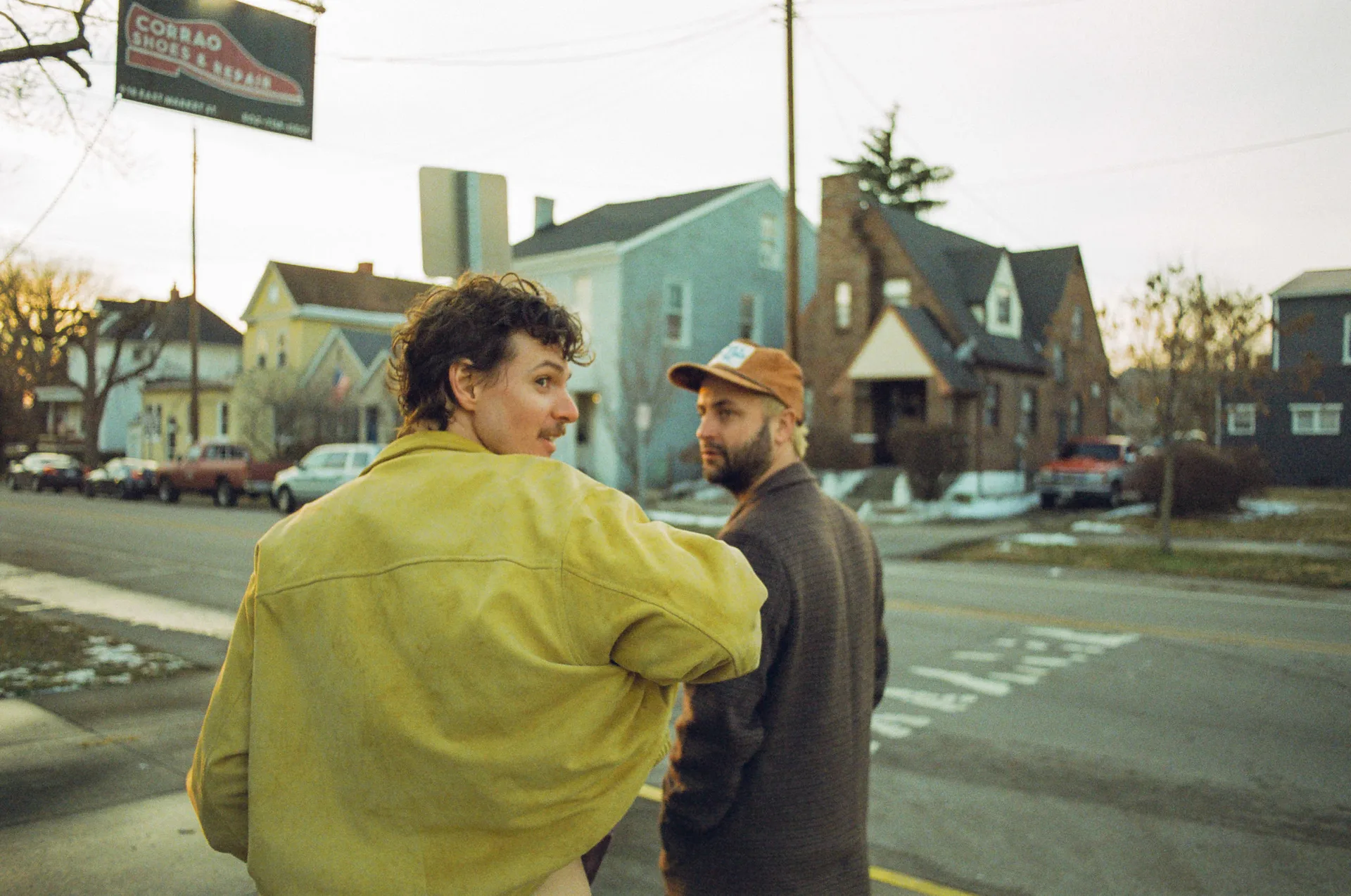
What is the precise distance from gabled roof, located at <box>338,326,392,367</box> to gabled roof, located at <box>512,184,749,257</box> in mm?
8138

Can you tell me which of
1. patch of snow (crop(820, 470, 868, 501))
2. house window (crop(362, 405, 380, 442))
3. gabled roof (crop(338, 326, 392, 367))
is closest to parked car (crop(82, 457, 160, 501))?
house window (crop(362, 405, 380, 442))

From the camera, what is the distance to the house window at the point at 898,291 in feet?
101

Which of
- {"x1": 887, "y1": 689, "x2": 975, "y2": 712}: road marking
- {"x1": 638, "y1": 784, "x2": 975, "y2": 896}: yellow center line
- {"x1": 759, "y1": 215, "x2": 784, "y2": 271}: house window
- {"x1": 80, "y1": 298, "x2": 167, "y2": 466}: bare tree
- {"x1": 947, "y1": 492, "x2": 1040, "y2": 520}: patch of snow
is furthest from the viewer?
{"x1": 80, "y1": 298, "x2": 167, "y2": 466}: bare tree

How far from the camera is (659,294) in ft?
103

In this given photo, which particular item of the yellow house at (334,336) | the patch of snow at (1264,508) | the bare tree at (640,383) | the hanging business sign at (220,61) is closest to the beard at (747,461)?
the hanging business sign at (220,61)

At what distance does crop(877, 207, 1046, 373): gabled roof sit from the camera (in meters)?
30.2

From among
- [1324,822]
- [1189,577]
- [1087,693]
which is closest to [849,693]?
[1324,822]

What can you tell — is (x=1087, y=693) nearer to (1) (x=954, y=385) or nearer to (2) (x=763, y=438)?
(2) (x=763, y=438)

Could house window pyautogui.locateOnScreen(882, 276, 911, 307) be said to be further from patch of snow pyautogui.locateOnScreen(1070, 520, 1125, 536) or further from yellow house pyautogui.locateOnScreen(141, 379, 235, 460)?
yellow house pyautogui.locateOnScreen(141, 379, 235, 460)

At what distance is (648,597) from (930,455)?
23.8 metres

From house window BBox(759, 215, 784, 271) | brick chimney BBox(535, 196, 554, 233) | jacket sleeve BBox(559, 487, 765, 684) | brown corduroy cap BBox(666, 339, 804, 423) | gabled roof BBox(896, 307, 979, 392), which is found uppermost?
brick chimney BBox(535, 196, 554, 233)

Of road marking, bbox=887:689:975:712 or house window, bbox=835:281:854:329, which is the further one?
house window, bbox=835:281:854:329

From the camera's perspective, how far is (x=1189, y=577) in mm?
14805

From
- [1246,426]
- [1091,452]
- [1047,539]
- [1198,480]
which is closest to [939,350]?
[1091,452]
